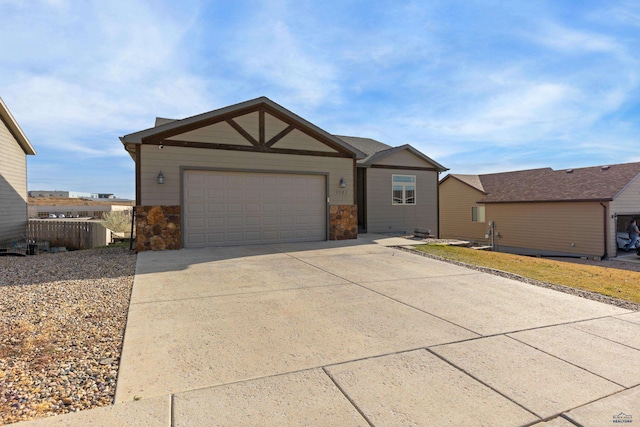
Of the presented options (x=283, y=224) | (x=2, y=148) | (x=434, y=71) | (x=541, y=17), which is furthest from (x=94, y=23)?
(x=541, y=17)

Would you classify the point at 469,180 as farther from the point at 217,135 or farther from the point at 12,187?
the point at 12,187

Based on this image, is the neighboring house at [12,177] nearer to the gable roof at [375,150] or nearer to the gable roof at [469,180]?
the gable roof at [375,150]

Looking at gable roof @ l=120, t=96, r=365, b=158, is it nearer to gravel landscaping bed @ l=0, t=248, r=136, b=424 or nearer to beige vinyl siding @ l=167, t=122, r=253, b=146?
beige vinyl siding @ l=167, t=122, r=253, b=146

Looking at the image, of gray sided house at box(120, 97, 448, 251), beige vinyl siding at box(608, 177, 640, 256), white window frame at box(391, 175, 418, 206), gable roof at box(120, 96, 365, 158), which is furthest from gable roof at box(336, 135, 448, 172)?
beige vinyl siding at box(608, 177, 640, 256)

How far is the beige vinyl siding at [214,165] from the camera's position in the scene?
9.50m

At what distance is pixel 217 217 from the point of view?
10.3 metres

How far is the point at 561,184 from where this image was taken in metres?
19.3

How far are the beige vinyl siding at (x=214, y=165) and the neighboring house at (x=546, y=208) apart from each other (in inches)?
452

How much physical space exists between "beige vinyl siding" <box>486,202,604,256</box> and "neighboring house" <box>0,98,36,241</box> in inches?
955

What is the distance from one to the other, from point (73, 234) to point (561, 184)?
78.2 feet

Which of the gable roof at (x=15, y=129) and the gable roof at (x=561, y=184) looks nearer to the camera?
the gable roof at (x=15, y=129)

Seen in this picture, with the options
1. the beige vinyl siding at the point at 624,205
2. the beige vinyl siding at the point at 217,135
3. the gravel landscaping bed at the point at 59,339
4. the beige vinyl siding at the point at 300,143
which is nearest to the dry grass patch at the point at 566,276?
the beige vinyl siding at the point at 300,143

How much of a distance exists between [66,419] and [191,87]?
12022 millimetres

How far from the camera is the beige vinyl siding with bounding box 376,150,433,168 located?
51.7 feet
